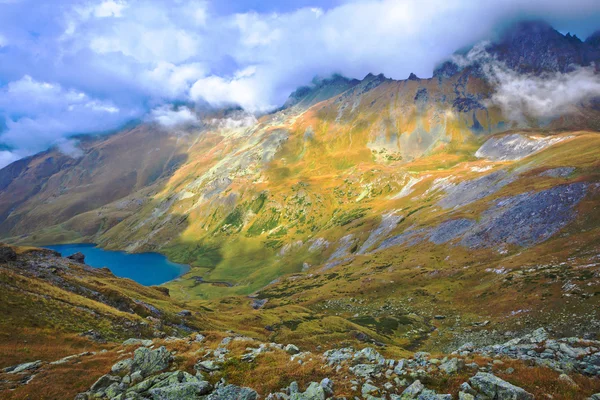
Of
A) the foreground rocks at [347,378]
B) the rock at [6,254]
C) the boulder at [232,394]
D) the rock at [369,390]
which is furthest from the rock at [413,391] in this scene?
the rock at [6,254]

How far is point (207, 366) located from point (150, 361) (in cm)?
450

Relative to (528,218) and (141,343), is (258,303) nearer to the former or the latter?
(141,343)

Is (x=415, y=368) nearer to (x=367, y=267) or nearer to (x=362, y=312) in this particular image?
(x=362, y=312)

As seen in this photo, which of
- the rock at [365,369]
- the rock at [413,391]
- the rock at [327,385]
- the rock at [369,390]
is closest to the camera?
the rock at [413,391]

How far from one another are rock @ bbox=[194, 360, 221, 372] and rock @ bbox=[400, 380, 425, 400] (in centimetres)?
1241

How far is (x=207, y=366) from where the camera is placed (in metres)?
21.7

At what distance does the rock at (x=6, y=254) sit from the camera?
55.6 metres

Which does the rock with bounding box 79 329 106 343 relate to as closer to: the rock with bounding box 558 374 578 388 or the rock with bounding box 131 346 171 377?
the rock with bounding box 131 346 171 377

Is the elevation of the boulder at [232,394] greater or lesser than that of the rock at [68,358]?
lesser

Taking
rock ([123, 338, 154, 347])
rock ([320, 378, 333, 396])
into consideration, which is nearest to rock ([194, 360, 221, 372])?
rock ([320, 378, 333, 396])

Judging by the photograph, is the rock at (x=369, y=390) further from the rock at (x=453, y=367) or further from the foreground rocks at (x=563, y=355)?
the foreground rocks at (x=563, y=355)

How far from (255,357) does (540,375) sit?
A: 18.5m

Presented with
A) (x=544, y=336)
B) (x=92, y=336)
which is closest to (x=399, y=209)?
(x=544, y=336)

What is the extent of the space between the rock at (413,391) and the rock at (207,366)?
1241cm
